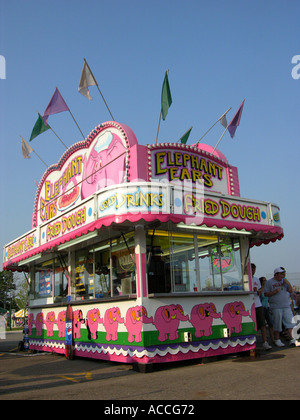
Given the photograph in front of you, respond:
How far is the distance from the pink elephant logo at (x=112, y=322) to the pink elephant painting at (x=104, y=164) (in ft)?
9.70

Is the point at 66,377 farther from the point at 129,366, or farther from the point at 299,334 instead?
the point at 299,334

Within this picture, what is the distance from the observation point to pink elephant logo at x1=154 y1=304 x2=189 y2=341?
7504 mm

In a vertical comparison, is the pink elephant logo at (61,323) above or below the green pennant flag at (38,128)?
below

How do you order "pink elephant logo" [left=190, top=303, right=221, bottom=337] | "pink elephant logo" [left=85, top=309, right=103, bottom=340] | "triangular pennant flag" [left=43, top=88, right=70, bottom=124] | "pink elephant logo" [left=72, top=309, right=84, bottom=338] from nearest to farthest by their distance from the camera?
"pink elephant logo" [left=190, top=303, right=221, bottom=337], "pink elephant logo" [left=85, top=309, right=103, bottom=340], "pink elephant logo" [left=72, top=309, right=84, bottom=338], "triangular pennant flag" [left=43, top=88, right=70, bottom=124]

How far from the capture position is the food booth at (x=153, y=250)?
7543 mm

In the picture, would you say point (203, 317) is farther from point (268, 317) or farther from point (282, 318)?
point (268, 317)

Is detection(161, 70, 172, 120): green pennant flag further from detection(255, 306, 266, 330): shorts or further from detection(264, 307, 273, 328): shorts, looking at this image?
detection(264, 307, 273, 328): shorts

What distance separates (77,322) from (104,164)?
409 centimetres

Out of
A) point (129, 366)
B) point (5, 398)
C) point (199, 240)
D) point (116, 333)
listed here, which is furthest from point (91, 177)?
point (5, 398)

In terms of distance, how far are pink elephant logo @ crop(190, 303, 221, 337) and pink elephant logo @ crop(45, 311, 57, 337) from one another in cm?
491

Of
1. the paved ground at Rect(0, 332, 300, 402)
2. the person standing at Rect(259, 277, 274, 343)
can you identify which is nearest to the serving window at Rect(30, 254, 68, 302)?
the paved ground at Rect(0, 332, 300, 402)

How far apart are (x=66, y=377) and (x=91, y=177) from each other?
5099 millimetres

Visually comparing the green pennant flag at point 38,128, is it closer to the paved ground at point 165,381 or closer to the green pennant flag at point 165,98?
the green pennant flag at point 165,98

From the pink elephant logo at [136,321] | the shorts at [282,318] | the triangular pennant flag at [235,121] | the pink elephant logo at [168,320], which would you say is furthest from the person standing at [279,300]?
the triangular pennant flag at [235,121]
